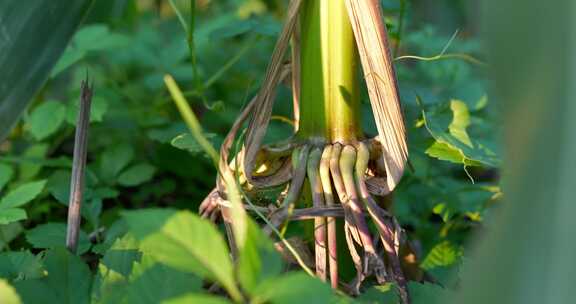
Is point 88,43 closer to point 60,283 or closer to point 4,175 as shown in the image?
point 4,175

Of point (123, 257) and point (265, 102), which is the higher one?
point (265, 102)

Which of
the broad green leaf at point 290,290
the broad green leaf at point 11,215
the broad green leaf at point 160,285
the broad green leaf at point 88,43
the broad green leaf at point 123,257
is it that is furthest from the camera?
the broad green leaf at point 88,43

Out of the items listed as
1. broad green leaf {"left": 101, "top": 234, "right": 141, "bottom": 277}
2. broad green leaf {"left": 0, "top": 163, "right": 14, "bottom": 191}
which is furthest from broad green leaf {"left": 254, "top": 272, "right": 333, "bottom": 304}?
broad green leaf {"left": 0, "top": 163, "right": 14, "bottom": 191}

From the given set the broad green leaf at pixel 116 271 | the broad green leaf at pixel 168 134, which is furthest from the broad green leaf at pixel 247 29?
the broad green leaf at pixel 116 271

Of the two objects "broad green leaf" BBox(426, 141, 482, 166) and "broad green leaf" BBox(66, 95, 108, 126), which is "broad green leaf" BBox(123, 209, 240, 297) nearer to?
"broad green leaf" BBox(426, 141, 482, 166)

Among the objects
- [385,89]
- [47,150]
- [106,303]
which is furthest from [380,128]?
[47,150]

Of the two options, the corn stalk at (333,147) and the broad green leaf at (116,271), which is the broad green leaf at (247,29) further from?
the broad green leaf at (116,271)

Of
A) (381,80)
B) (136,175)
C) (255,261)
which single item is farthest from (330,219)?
(136,175)
